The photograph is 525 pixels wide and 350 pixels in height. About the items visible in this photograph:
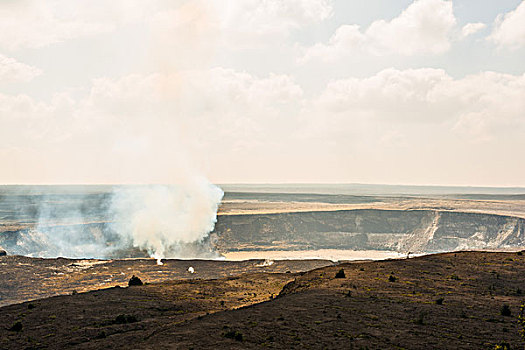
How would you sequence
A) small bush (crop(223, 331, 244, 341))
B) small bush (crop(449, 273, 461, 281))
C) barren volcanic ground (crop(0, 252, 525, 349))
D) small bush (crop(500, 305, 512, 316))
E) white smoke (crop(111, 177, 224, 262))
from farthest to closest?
1. white smoke (crop(111, 177, 224, 262))
2. small bush (crop(449, 273, 461, 281))
3. small bush (crop(500, 305, 512, 316))
4. barren volcanic ground (crop(0, 252, 525, 349))
5. small bush (crop(223, 331, 244, 341))

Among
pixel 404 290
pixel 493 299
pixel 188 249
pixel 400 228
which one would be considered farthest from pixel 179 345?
pixel 400 228

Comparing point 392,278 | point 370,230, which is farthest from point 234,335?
point 370,230

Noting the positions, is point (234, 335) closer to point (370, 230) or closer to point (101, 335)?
point (101, 335)

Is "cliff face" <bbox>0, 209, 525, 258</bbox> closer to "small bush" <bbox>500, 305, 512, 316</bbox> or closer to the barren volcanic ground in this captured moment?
the barren volcanic ground

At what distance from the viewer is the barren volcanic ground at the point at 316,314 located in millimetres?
21203

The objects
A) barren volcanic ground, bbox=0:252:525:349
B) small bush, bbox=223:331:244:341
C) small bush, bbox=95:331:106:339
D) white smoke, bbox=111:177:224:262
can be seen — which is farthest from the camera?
white smoke, bbox=111:177:224:262

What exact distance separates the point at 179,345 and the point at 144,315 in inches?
511

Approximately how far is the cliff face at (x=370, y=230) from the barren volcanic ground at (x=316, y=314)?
95.1 m

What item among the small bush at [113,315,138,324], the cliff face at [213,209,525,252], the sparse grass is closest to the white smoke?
the cliff face at [213,209,525,252]

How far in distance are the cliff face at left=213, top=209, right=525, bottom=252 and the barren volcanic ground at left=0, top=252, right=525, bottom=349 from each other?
312 ft

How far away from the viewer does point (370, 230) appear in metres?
150

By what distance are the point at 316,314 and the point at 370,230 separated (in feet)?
424

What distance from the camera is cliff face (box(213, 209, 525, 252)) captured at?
5300 inches

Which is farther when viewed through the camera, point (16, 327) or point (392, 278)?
point (392, 278)
